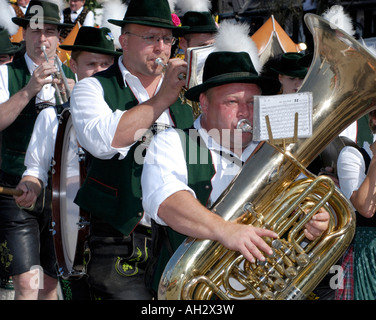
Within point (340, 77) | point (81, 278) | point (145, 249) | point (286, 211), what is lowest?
point (81, 278)

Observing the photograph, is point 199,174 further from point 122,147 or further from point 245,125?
point 122,147

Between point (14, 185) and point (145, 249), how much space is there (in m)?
1.64

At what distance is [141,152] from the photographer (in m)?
3.96

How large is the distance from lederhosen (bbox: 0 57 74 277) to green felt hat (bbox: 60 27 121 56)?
54 centimetres

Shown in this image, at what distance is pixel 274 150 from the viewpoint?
3.07 meters

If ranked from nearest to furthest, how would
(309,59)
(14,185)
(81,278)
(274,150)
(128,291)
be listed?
1. (274,150)
2. (128,291)
3. (81,278)
4. (309,59)
5. (14,185)

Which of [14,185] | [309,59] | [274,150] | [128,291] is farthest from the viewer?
[14,185]

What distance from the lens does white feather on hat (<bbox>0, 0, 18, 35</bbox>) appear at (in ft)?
21.9

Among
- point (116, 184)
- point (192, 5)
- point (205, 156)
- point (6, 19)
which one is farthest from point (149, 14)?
point (6, 19)

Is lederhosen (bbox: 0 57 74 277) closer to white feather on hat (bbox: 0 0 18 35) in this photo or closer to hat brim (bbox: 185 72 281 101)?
white feather on hat (bbox: 0 0 18 35)

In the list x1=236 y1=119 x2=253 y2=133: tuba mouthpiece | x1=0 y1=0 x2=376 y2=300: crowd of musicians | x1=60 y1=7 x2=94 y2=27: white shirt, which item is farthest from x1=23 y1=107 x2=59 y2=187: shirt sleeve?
x1=60 y1=7 x2=94 y2=27: white shirt
